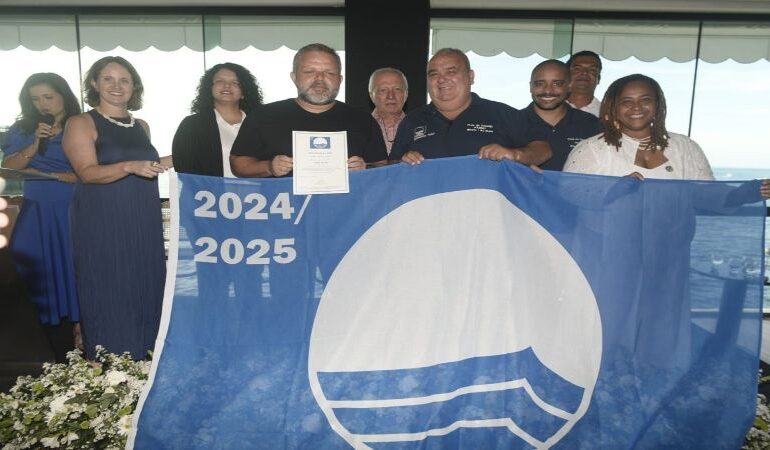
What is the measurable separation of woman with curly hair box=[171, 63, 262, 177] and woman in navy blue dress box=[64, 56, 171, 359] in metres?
0.42

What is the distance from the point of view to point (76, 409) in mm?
2057

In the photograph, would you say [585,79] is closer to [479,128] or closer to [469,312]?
[479,128]

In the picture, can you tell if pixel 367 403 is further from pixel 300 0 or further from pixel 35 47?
pixel 35 47

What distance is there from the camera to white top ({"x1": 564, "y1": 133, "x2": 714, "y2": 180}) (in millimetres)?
2246

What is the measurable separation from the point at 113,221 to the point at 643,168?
8.52 ft

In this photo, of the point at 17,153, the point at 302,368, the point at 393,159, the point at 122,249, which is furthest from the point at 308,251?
the point at 17,153

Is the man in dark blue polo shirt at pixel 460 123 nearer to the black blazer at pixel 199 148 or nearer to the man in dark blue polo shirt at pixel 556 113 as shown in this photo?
the man in dark blue polo shirt at pixel 556 113

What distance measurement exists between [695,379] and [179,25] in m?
5.88

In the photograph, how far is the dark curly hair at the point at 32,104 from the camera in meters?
3.26

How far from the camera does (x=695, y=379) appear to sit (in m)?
2.00

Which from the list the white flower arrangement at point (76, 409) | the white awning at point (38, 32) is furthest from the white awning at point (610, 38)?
the white flower arrangement at point (76, 409)

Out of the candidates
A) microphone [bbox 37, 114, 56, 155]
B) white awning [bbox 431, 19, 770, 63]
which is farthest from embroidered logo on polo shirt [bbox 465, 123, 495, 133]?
white awning [bbox 431, 19, 770, 63]

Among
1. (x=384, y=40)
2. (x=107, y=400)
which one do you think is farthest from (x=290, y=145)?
(x=384, y=40)

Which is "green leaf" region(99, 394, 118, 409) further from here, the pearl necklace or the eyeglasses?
the eyeglasses
